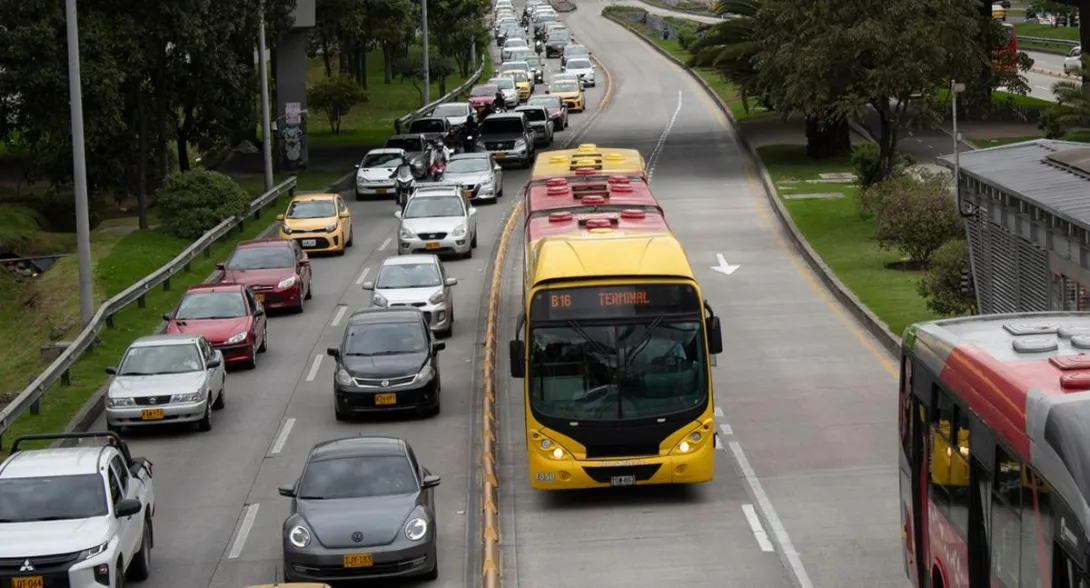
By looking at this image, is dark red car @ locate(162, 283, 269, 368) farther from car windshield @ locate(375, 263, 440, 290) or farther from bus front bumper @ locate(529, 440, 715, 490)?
bus front bumper @ locate(529, 440, 715, 490)

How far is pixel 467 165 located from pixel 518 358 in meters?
32.2

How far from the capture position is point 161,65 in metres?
47.9

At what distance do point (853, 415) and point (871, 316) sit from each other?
6.93 meters

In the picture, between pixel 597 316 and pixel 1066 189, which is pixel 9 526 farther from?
pixel 1066 189

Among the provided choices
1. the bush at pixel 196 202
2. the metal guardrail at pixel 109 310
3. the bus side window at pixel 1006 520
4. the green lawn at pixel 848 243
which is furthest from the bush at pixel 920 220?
the bus side window at pixel 1006 520

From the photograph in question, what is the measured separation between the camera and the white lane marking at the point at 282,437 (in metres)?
25.0

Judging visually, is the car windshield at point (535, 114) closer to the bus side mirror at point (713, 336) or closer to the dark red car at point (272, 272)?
the dark red car at point (272, 272)

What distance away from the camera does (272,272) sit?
35844 mm

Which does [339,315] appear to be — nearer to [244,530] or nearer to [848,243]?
[848,243]

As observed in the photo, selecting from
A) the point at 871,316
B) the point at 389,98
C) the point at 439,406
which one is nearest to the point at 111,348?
the point at 439,406

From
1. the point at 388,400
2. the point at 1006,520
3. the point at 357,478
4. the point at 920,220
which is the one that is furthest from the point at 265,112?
the point at 1006,520

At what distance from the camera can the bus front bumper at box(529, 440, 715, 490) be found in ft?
64.6

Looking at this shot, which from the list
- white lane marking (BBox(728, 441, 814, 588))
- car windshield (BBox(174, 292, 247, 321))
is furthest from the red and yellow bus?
car windshield (BBox(174, 292, 247, 321))

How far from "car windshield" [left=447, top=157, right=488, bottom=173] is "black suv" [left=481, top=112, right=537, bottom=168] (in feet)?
24.3
